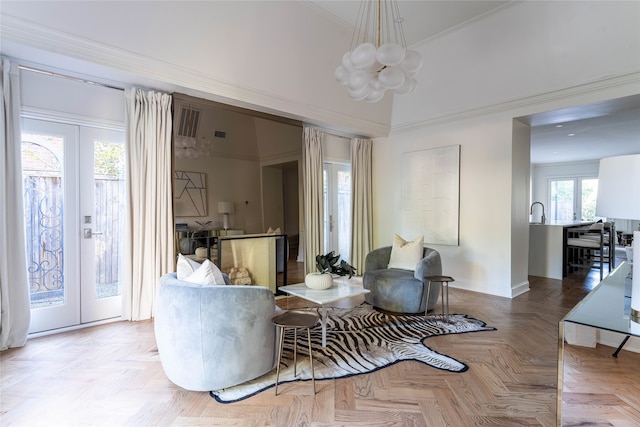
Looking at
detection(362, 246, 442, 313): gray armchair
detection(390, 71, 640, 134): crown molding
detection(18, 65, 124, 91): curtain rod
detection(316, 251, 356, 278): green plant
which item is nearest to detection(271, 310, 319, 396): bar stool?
detection(316, 251, 356, 278): green plant

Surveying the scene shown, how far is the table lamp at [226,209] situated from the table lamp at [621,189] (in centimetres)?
383

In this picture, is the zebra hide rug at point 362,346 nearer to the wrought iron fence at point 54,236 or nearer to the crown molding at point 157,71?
the wrought iron fence at point 54,236

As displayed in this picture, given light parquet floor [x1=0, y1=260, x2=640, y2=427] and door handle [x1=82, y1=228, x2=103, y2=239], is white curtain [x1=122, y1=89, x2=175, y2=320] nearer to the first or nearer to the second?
door handle [x1=82, y1=228, x2=103, y2=239]

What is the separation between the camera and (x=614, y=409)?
2088 millimetres

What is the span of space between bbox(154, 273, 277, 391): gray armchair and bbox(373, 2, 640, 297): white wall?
4047mm

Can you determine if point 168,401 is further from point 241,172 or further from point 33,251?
point 241,172

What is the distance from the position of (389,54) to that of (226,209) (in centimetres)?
278

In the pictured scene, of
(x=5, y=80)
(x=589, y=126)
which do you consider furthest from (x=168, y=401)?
(x=589, y=126)

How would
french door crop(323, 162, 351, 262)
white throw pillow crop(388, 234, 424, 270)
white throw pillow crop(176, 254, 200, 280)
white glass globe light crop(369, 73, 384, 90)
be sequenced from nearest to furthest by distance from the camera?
white throw pillow crop(176, 254, 200, 280) < white glass globe light crop(369, 73, 384, 90) < white throw pillow crop(388, 234, 424, 270) < french door crop(323, 162, 351, 262)

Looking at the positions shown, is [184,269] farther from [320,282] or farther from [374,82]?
[374,82]

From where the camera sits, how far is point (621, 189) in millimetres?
1859

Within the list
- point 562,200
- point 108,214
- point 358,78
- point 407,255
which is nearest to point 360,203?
point 407,255

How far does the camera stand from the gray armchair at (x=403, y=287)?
390 centimetres

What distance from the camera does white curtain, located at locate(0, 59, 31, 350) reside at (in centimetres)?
294
